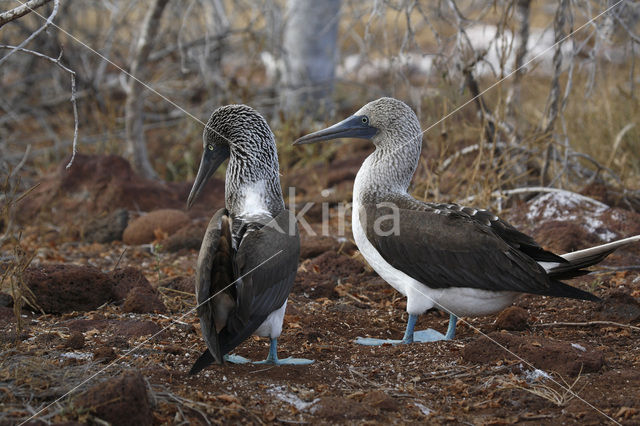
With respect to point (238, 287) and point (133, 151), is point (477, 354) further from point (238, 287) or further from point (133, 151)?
point (133, 151)

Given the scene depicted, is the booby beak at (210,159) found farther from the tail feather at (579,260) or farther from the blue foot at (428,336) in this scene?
the tail feather at (579,260)

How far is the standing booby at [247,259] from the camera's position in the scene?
3227 mm

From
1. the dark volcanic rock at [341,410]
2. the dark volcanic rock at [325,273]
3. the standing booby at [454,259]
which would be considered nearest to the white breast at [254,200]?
the standing booby at [454,259]

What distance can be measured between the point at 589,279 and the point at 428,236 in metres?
1.48

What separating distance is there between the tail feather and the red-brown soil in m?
0.32

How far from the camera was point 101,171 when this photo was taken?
260 inches

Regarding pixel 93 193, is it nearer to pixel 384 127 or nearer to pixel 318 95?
pixel 384 127

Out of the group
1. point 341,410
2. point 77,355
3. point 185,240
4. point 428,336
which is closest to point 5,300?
point 77,355

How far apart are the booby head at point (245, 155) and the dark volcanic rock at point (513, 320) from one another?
1.35 m

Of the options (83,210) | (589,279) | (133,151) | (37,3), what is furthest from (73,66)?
(589,279)

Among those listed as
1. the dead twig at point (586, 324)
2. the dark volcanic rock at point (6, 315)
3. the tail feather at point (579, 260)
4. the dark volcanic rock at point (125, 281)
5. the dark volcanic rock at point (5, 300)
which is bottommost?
Result: the dead twig at point (586, 324)

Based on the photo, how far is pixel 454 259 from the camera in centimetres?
383

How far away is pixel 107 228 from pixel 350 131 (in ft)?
8.14

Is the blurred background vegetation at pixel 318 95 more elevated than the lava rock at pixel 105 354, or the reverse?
the blurred background vegetation at pixel 318 95
